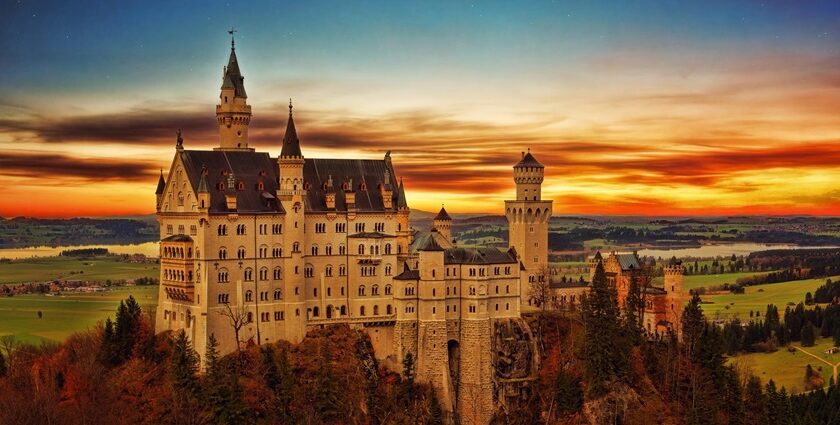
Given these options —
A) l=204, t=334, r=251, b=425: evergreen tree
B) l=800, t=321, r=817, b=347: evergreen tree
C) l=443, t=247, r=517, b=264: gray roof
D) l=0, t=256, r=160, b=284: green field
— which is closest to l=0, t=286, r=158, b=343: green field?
l=0, t=256, r=160, b=284: green field

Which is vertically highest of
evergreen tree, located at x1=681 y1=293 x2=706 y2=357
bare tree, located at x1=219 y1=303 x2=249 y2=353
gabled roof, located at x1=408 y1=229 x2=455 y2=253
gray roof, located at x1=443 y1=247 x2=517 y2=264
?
gabled roof, located at x1=408 y1=229 x2=455 y2=253

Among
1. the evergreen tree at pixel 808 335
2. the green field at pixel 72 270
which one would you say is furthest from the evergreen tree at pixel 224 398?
the evergreen tree at pixel 808 335

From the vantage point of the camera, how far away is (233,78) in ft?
341

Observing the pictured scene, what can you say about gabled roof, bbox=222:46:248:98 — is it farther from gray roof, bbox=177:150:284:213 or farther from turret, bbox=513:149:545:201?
turret, bbox=513:149:545:201

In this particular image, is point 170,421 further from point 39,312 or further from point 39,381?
point 39,312

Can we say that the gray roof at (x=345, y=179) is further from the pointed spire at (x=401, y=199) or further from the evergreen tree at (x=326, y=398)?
the evergreen tree at (x=326, y=398)

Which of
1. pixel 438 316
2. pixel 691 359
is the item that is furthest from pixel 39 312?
pixel 691 359

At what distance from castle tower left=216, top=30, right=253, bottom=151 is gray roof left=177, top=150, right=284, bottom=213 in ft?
13.3

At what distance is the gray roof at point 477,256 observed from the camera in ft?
341

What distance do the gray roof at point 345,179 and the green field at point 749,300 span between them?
86.8 meters

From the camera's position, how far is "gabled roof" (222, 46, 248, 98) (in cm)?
10331

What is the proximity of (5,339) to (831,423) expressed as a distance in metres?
95.4

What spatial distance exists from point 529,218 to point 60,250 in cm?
9052

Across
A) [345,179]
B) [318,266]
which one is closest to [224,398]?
[318,266]
